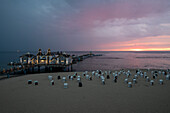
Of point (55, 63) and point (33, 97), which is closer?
point (33, 97)

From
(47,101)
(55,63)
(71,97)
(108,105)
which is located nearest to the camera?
(108,105)

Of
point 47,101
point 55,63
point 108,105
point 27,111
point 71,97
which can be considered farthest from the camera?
point 55,63

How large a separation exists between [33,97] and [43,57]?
33.5 metres

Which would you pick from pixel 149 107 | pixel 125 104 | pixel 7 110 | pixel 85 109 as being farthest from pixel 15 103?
pixel 149 107

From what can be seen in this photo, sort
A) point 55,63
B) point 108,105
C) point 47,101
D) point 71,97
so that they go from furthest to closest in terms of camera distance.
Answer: point 55,63
point 71,97
point 47,101
point 108,105

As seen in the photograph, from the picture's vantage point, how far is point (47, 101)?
9.30 m

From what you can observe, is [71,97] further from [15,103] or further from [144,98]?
[144,98]

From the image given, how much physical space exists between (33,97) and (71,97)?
363cm

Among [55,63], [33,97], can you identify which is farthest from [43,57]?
[33,97]

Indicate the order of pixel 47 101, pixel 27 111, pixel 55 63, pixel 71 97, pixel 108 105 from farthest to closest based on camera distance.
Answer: pixel 55 63
pixel 71 97
pixel 47 101
pixel 108 105
pixel 27 111

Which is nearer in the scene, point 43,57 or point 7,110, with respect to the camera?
point 7,110

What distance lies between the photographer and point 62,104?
876cm

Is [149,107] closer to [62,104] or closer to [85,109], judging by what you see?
[85,109]

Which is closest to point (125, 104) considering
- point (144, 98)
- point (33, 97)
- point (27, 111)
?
point (144, 98)
